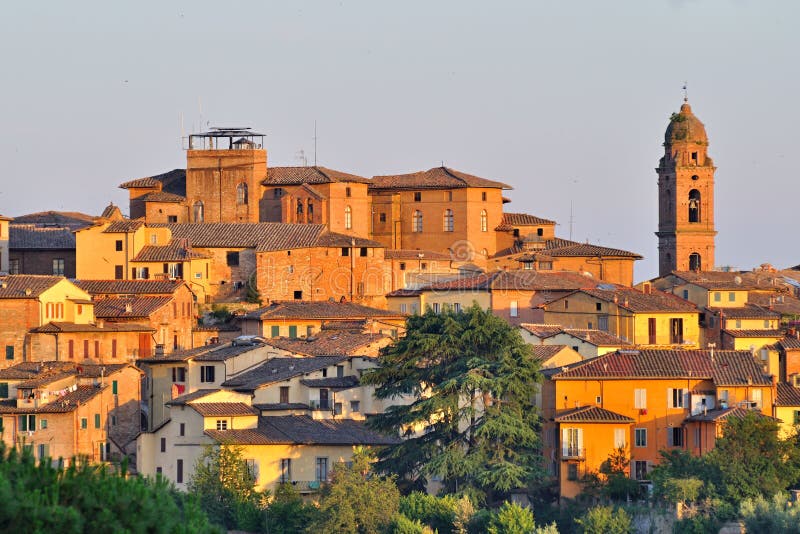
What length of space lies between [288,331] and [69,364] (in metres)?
7.94

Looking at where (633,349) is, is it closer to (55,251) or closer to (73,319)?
(73,319)

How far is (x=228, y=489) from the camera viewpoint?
4634cm

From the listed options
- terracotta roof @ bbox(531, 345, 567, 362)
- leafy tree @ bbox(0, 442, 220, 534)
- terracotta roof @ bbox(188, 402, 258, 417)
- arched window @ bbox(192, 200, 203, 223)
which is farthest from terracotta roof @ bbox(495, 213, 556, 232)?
leafy tree @ bbox(0, 442, 220, 534)

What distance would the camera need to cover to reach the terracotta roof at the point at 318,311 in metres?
64.2

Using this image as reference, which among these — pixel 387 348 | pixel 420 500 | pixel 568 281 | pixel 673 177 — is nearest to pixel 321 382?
pixel 387 348

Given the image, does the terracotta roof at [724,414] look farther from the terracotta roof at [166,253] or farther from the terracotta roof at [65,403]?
the terracotta roof at [166,253]

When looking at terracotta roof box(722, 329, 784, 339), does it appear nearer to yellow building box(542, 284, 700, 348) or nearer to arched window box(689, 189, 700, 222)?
yellow building box(542, 284, 700, 348)

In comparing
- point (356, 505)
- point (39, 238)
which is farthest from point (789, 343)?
point (39, 238)

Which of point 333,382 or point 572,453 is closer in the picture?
point 572,453

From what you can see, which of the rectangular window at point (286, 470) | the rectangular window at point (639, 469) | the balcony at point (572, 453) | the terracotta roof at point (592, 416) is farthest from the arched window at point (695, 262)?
the rectangular window at point (286, 470)

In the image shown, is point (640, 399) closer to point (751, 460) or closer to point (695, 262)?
point (751, 460)

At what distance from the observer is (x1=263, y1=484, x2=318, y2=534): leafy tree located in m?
45.5

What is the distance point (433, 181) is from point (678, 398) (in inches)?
1220

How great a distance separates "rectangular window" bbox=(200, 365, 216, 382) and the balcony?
11.2 meters
